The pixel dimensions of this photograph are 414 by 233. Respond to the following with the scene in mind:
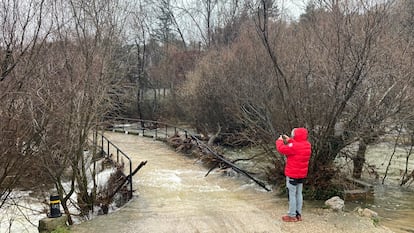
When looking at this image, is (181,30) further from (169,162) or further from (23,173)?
(23,173)

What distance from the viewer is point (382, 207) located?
10398mm

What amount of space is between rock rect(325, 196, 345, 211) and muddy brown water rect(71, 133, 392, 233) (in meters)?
0.26

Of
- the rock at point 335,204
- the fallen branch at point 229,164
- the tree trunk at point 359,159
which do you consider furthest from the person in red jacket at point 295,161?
the tree trunk at point 359,159

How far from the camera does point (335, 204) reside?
9.11m

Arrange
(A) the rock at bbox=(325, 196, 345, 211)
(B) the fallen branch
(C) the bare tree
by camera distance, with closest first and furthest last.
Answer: (C) the bare tree < (A) the rock at bbox=(325, 196, 345, 211) < (B) the fallen branch

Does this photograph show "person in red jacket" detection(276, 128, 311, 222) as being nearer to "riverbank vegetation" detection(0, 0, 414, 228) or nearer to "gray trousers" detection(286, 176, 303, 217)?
"gray trousers" detection(286, 176, 303, 217)

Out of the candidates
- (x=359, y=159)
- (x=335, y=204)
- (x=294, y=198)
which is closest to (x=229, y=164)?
(x=359, y=159)

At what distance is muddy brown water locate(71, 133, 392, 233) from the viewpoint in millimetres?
7863

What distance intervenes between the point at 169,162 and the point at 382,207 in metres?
8.20

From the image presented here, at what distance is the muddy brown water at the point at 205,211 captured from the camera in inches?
310

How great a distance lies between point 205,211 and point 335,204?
2968 millimetres

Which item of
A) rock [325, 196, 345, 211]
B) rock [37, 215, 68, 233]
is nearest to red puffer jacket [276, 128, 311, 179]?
rock [325, 196, 345, 211]

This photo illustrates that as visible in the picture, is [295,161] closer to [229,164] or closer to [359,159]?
[359,159]

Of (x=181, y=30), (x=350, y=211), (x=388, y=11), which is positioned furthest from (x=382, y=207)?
(x=181, y=30)
